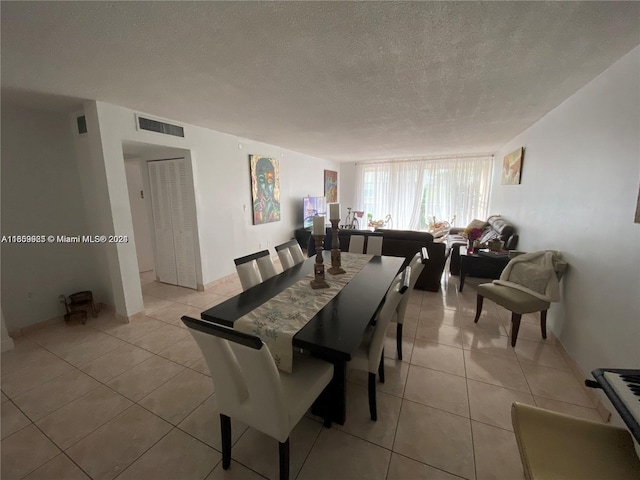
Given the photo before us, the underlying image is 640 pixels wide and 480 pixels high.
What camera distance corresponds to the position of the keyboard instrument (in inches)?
32.6

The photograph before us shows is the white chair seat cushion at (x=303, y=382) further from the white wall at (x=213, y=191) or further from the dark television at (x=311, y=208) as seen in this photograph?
the dark television at (x=311, y=208)

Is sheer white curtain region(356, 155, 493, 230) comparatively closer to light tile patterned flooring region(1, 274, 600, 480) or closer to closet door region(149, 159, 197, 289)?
light tile patterned flooring region(1, 274, 600, 480)

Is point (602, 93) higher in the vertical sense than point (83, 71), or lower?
lower

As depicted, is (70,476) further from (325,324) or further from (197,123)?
(197,123)

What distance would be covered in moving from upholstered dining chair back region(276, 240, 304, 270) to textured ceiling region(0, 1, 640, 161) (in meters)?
1.42

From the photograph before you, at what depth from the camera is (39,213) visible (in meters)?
2.75

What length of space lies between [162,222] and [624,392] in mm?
4609

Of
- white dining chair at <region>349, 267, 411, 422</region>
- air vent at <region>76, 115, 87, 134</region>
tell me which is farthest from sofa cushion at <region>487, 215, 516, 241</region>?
air vent at <region>76, 115, 87, 134</region>

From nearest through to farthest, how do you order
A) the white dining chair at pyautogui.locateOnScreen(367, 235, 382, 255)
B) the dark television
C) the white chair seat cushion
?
the white chair seat cushion < the white dining chair at pyautogui.locateOnScreen(367, 235, 382, 255) < the dark television

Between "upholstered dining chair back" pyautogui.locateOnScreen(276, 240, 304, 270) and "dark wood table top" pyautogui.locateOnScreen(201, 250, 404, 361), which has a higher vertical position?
"upholstered dining chair back" pyautogui.locateOnScreen(276, 240, 304, 270)

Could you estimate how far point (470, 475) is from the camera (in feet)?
4.35

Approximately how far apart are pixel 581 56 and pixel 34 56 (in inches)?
138

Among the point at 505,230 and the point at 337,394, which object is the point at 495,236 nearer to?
the point at 505,230

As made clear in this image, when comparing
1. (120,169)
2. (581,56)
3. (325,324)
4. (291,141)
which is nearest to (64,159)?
(120,169)
